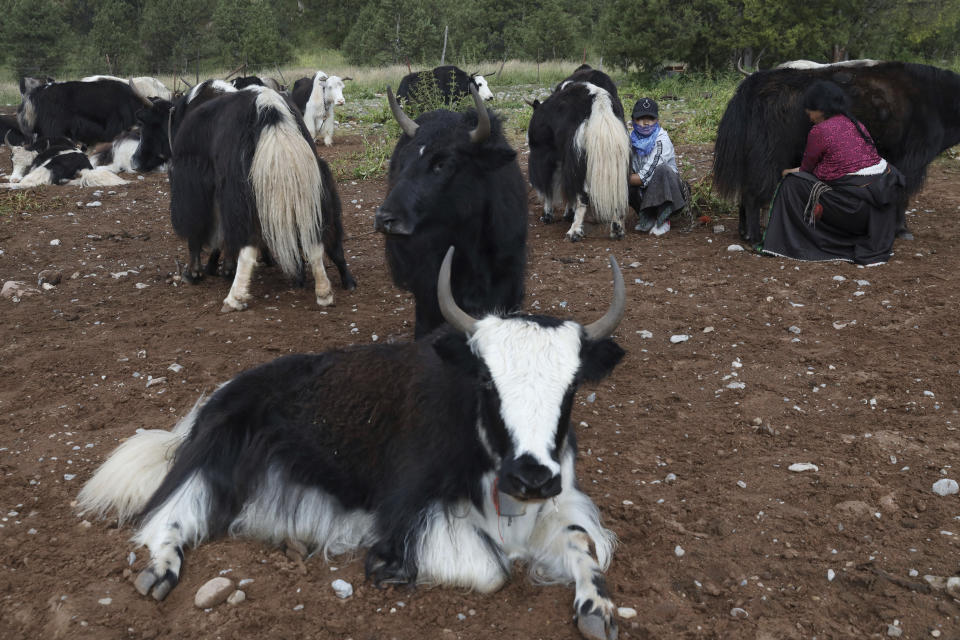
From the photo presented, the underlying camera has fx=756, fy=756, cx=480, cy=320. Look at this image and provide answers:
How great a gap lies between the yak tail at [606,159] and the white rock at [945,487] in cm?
417

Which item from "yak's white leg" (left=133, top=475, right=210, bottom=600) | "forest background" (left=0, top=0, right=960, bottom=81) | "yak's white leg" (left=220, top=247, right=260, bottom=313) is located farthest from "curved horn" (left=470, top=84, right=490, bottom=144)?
"forest background" (left=0, top=0, right=960, bottom=81)

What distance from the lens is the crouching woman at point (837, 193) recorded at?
5.70 metres

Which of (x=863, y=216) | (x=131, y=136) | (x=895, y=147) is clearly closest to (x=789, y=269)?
(x=863, y=216)

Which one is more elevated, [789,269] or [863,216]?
[863,216]

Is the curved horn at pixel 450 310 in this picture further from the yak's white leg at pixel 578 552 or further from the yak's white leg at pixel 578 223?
the yak's white leg at pixel 578 223

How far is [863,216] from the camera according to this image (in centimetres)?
574

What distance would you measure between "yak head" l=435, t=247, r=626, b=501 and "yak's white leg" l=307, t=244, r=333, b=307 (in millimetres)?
2898

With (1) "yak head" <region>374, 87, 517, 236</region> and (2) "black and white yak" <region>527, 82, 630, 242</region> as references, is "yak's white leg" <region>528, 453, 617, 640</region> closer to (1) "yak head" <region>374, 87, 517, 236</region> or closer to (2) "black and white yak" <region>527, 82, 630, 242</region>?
(1) "yak head" <region>374, 87, 517, 236</region>

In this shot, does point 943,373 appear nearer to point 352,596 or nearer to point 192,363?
point 352,596

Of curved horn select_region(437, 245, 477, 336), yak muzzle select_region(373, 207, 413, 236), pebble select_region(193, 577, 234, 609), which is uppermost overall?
curved horn select_region(437, 245, 477, 336)

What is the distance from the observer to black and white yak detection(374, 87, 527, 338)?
13.1 feet

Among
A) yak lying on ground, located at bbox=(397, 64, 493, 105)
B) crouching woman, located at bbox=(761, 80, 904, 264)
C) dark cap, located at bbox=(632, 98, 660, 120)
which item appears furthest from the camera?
yak lying on ground, located at bbox=(397, 64, 493, 105)

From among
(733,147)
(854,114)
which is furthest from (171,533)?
(854,114)

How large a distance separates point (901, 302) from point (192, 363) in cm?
446
